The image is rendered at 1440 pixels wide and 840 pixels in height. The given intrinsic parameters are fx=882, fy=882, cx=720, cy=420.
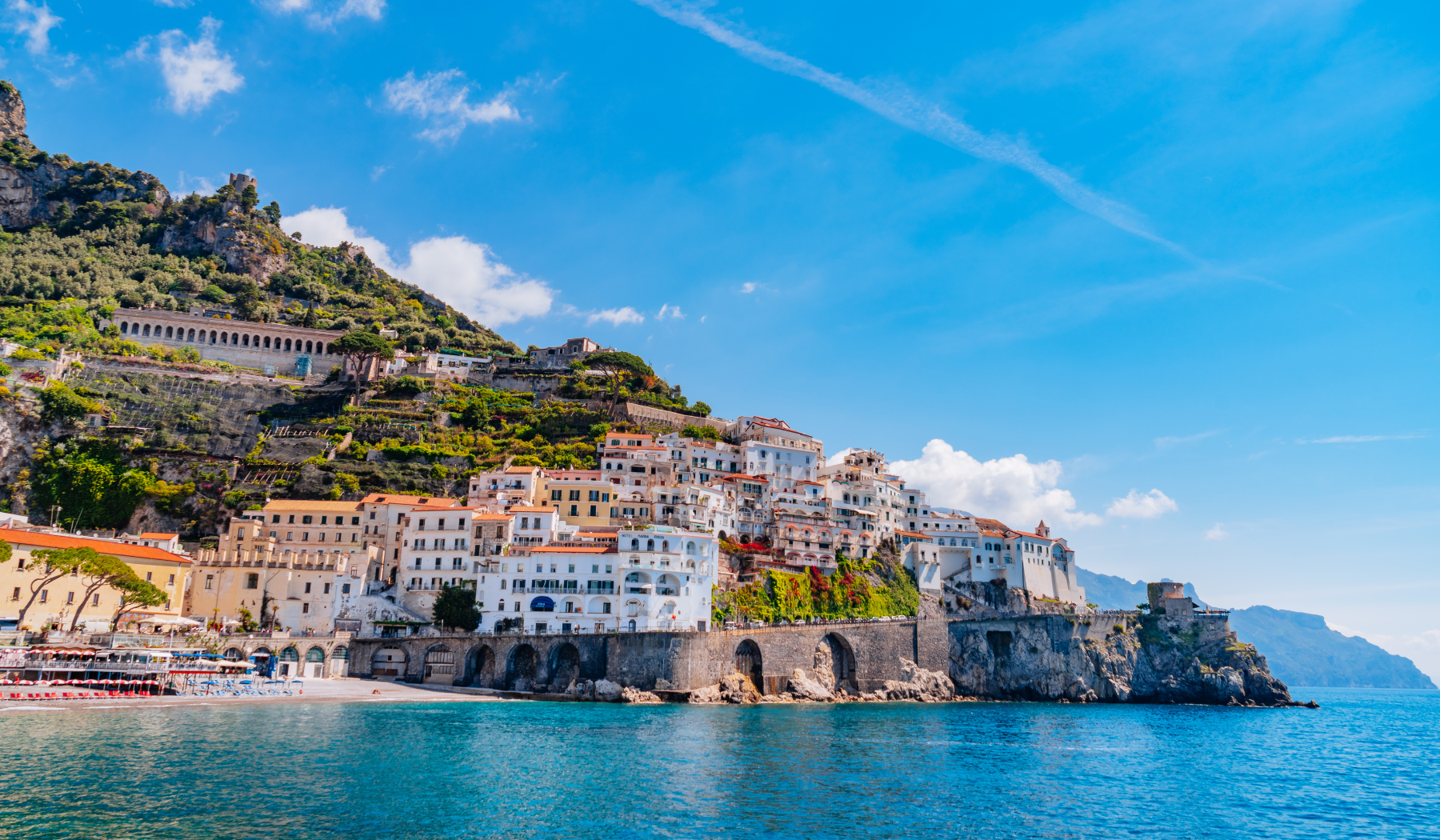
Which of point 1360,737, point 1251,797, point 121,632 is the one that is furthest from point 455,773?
point 1360,737

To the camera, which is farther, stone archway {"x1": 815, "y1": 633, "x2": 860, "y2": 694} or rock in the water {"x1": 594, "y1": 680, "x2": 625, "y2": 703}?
stone archway {"x1": 815, "y1": 633, "x2": 860, "y2": 694}

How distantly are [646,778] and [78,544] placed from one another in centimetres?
4271

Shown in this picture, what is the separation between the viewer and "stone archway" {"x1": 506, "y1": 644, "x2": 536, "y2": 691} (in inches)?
2274

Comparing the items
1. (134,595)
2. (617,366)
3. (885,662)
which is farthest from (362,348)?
(885,662)

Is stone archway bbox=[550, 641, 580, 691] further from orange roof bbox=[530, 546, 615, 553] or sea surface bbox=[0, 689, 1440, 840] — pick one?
orange roof bbox=[530, 546, 615, 553]

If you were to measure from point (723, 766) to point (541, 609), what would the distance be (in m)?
29.1

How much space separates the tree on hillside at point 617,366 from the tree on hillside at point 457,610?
4077cm

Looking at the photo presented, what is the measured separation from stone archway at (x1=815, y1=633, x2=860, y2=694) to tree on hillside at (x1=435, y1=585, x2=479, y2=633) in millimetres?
25168

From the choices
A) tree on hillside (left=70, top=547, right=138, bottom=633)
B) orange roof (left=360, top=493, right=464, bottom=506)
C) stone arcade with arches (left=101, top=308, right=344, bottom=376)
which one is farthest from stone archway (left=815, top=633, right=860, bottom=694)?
stone arcade with arches (left=101, top=308, right=344, bottom=376)

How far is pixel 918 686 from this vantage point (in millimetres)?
70125

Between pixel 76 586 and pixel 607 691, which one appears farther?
pixel 607 691

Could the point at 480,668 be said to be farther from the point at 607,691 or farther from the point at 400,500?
the point at 400,500

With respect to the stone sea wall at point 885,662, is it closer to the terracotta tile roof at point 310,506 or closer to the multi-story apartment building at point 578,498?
the terracotta tile roof at point 310,506

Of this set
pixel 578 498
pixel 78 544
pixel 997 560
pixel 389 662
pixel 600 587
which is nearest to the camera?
pixel 78 544
